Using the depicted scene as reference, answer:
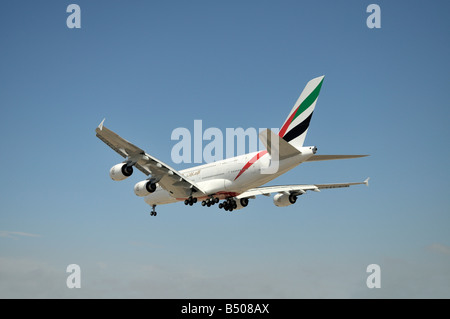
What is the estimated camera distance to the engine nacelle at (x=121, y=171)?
129 ft

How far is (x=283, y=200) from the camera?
1902 inches

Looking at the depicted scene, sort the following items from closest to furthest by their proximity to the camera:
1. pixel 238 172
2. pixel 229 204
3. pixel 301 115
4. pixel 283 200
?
pixel 301 115
pixel 238 172
pixel 229 204
pixel 283 200

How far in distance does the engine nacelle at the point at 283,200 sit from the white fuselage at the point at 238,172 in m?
6.28

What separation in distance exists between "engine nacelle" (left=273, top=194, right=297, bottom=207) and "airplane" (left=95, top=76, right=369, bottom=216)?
178 inches

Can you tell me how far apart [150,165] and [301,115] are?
1173cm

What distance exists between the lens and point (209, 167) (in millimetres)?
44438

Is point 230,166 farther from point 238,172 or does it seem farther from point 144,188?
point 144,188

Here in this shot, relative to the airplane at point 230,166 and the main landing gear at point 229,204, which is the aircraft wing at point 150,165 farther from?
the main landing gear at point 229,204

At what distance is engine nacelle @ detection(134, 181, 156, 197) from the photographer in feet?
138

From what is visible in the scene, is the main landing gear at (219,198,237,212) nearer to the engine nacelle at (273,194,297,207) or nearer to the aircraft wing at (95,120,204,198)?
the aircraft wing at (95,120,204,198)

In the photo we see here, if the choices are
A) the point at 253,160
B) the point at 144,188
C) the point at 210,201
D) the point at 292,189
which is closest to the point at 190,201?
the point at 210,201

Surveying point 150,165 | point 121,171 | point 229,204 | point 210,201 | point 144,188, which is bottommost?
point 229,204

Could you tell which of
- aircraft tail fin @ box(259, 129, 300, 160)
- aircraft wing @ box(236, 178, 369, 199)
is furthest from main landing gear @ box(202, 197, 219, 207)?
aircraft tail fin @ box(259, 129, 300, 160)
